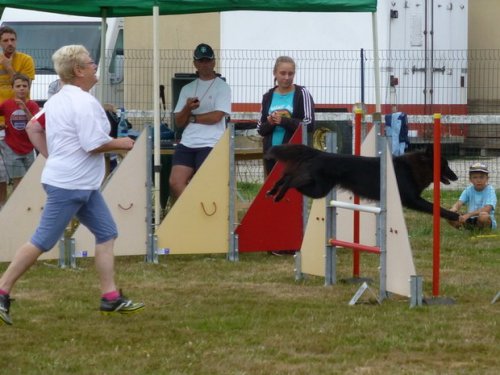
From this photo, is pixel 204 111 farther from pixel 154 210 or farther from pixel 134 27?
pixel 134 27

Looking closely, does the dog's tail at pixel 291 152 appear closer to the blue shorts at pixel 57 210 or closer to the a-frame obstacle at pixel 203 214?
the a-frame obstacle at pixel 203 214

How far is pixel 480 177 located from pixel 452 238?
702 millimetres

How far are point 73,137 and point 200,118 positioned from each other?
3263 millimetres

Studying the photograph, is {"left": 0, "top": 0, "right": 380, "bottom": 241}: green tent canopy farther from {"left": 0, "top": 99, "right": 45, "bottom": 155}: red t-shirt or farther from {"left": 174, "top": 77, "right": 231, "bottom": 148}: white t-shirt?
{"left": 0, "top": 99, "right": 45, "bottom": 155}: red t-shirt

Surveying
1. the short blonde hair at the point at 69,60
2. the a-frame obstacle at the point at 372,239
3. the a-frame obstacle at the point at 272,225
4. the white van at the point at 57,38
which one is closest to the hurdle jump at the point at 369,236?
the a-frame obstacle at the point at 372,239

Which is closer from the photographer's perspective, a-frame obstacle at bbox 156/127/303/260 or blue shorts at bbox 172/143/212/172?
a-frame obstacle at bbox 156/127/303/260

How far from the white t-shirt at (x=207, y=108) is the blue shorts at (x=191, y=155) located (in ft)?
0.13

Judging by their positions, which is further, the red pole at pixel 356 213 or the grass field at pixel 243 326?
the red pole at pixel 356 213

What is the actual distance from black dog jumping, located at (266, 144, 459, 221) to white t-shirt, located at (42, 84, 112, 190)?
2.06 metres

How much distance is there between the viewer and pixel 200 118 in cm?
950

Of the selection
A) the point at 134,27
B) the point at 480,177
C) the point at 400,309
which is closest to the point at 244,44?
the point at 134,27

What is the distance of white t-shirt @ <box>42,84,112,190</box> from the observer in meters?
6.26

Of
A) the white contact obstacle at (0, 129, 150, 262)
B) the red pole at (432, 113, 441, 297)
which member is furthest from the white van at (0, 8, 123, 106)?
the red pole at (432, 113, 441, 297)

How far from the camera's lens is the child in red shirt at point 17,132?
970cm
